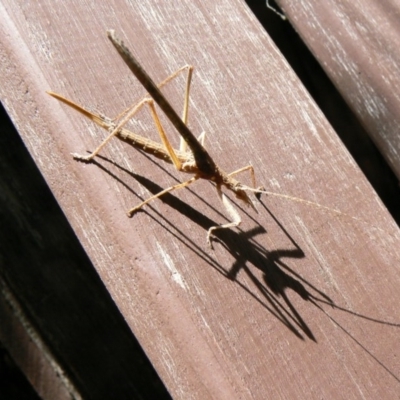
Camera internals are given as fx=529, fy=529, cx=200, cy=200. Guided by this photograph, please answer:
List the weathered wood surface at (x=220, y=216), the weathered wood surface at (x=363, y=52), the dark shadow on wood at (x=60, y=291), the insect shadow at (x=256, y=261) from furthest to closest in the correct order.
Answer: the weathered wood surface at (x=363, y=52), the dark shadow on wood at (x=60, y=291), the insect shadow at (x=256, y=261), the weathered wood surface at (x=220, y=216)

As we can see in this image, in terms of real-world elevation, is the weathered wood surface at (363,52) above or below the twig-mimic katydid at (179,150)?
below

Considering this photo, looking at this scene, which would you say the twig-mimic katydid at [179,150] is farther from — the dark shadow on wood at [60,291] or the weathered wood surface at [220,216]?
the dark shadow on wood at [60,291]

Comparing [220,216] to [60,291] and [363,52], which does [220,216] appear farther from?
[363,52]

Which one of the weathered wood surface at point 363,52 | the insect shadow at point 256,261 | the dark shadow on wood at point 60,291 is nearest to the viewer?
the insect shadow at point 256,261

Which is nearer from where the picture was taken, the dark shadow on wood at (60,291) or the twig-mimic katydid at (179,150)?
the twig-mimic katydid at (179,150)

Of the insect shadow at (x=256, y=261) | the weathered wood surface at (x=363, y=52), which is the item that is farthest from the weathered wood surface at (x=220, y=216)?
the weathered wood surface at (x=363, y=52)

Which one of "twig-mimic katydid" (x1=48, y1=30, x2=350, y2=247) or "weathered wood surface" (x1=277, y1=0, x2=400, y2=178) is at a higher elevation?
"twig-mimic katydid" (x1=48, y1=30, x2=350, y2=247)

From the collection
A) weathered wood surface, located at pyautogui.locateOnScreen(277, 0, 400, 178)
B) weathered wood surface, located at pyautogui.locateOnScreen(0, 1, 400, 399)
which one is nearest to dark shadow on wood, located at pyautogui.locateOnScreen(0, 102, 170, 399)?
weathered wood surface, located at pyautogui.locateOnScreen(0, 1, 400, 399)

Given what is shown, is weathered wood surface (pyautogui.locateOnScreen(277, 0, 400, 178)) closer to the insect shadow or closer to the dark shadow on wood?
the insect shadow
